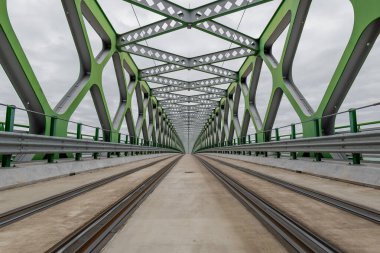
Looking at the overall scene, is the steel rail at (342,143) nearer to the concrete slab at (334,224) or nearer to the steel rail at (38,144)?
the concrete slab at (334,224)

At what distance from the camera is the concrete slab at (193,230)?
1746 millimetres

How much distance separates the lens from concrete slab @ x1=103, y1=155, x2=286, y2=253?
5.73 feet

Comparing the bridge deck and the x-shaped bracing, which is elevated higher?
the x-shaped bracing

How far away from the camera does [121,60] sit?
18203 mm

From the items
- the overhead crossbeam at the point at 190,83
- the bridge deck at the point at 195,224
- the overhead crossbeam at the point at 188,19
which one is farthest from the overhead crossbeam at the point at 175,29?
the bridge deck at the point at 195,224

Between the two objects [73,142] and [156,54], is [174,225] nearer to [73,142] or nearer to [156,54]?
[73,142]

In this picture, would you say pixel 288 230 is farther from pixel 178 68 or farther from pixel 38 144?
pixel 178 68

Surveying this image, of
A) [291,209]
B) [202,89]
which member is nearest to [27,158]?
[291,209]

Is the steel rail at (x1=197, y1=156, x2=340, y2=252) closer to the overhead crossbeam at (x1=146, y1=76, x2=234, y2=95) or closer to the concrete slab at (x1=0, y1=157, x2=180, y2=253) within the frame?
the concrete slab at (x1=0, y1=157, x2=180, y2=253)

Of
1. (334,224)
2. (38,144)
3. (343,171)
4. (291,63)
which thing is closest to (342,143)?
(343,171)

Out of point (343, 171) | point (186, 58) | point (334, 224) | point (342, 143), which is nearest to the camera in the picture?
point (334, 224)

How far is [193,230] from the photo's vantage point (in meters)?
2.12

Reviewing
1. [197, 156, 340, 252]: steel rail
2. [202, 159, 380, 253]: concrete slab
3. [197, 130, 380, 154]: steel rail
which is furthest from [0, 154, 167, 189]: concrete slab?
[197, 130, 380, 154]: steel rail

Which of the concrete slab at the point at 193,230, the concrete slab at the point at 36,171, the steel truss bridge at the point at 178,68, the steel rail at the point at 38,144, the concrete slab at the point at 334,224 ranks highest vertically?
the steel truss bridge at the point at 178,68
